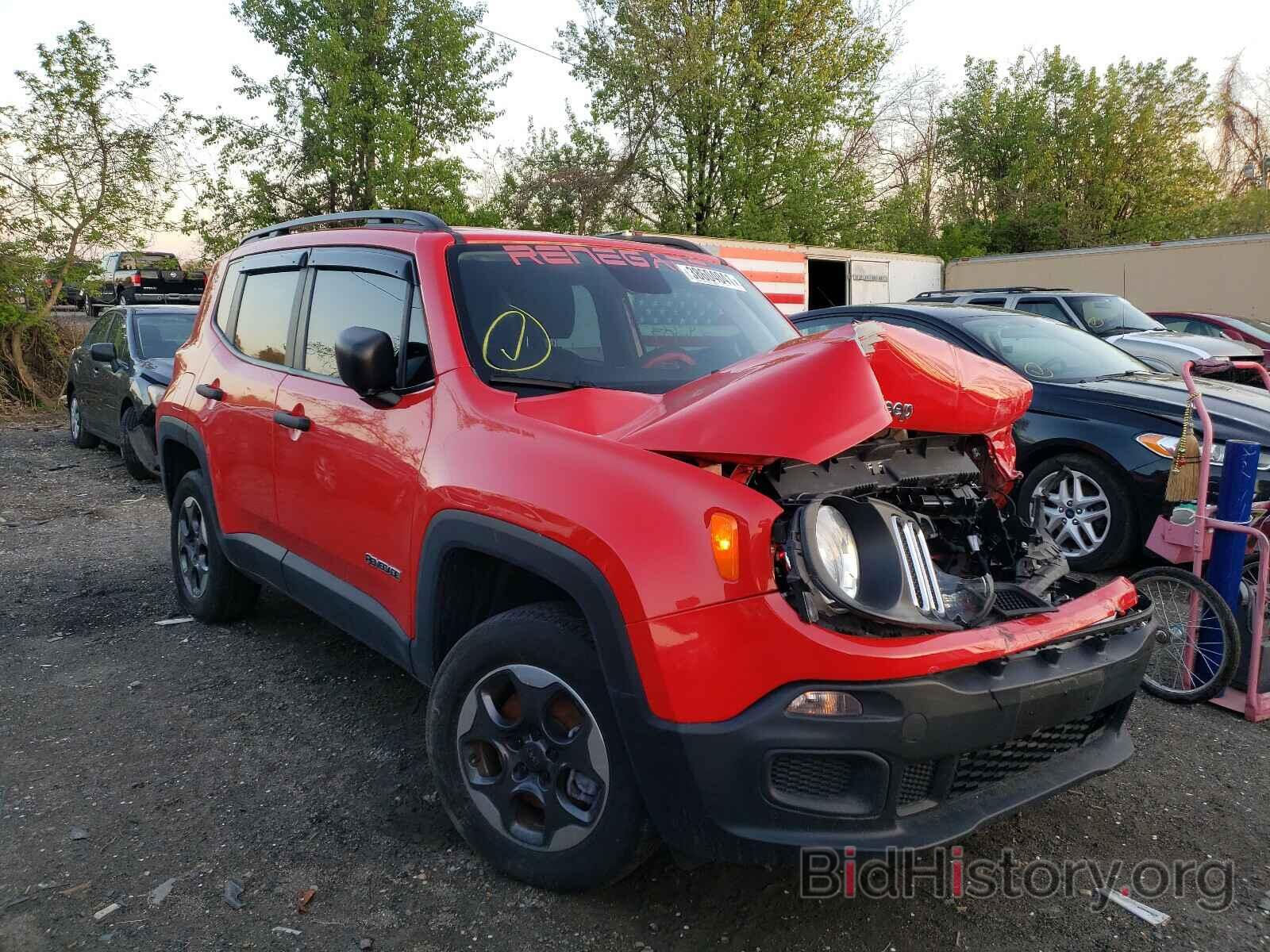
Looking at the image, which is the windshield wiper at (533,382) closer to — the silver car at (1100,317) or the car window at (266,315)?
the car window at (266,315)

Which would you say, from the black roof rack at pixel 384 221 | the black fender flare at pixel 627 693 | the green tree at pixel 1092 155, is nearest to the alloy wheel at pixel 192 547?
the black roof rack at pixel 384 221

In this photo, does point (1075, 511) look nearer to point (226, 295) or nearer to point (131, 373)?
point (226, 295)

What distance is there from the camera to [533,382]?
2.93 meters

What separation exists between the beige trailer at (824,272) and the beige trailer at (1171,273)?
2.12 meters

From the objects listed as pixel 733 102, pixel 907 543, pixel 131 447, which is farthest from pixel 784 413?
pixel 733 102

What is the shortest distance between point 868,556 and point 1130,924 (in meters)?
1.27

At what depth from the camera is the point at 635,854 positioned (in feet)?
7.77

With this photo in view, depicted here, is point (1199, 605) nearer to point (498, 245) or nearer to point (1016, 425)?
point (1016, 425)

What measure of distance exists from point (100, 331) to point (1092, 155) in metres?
29.1

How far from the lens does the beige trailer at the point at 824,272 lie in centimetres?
1448

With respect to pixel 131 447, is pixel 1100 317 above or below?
above

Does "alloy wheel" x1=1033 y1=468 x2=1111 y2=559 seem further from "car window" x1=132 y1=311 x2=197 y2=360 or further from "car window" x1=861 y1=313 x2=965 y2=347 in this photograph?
"car window" x1=132 y1=311 x2=197 y2=360

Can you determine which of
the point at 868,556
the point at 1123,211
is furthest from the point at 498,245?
the point at 1123,211

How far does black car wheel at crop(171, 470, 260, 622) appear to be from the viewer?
4.62 metres
